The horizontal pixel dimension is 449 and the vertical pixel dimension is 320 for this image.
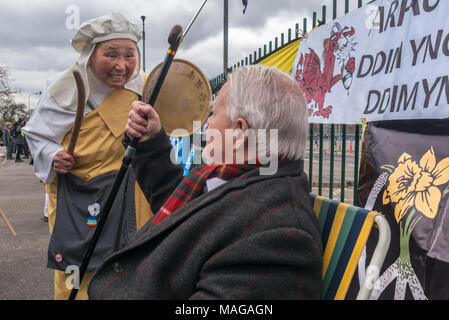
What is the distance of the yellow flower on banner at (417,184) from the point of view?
6.40 ft

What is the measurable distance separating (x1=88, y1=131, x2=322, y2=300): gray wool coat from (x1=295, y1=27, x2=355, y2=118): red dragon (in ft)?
5.07

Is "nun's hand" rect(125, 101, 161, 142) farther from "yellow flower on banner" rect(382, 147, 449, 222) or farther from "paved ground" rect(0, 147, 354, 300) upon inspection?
"paved ground" rect(0, 147, 354, 300)

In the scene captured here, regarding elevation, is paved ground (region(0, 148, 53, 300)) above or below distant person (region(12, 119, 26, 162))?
below

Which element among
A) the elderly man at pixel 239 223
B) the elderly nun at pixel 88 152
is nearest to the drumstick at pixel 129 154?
the elderly man at pixel 239 223

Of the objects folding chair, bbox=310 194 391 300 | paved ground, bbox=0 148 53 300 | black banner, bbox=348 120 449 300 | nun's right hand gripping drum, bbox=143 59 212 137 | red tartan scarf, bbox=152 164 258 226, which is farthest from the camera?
paved ground, bbox=0 148 53 300

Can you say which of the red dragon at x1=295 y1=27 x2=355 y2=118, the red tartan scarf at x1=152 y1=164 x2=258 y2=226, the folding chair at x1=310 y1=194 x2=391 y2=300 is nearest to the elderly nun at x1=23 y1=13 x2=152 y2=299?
the red tartan scarf at x1=152 y1=164 x2=258 y2=226

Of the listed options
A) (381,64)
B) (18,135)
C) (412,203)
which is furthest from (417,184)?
(18,135)

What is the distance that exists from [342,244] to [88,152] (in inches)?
58.1

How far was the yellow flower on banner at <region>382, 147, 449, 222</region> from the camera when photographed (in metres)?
1.95

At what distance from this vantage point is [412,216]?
6.70ft

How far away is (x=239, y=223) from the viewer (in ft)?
3.91

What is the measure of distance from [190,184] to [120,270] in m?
0.38

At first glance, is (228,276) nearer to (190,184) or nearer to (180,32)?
(190,184)
